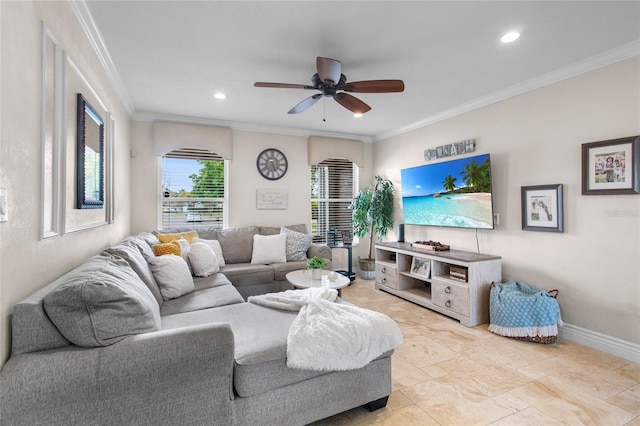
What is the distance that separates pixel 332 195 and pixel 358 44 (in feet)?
10.7

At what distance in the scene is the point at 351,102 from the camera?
8.93ft

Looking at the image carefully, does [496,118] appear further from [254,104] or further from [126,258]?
[126,258]

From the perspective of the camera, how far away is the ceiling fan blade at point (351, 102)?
2.63 metres

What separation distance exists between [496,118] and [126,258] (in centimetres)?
380

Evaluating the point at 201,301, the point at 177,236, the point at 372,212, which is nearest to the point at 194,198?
the point at 177,236

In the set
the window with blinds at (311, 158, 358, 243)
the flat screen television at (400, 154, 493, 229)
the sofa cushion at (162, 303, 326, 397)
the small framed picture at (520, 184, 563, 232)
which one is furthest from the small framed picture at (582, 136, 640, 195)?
the window with blinds at (311, 158, 358, 243)

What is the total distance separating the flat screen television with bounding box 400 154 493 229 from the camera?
336cm

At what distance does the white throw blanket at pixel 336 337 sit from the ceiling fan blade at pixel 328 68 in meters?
1.62

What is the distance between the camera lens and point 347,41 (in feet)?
7.47

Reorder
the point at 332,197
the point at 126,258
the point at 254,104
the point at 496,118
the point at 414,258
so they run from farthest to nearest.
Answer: the point at 332,197
the point at 414,258
the point at 254,104
the point at 496,118
the point at 126,258

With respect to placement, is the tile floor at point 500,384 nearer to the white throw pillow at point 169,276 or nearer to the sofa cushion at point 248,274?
the white throw pillow at point 169,276

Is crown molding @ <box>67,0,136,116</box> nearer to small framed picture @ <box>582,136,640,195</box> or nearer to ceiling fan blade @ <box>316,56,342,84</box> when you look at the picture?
ceiling fan blade @ <box>316,56,342,84</box>

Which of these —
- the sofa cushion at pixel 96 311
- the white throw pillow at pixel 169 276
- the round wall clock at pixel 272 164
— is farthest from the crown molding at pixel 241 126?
the sofa cushion at pixel 96 311

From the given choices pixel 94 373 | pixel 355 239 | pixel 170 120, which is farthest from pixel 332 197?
pixel 94 373
